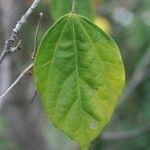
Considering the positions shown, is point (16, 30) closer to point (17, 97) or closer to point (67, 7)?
point (67, 7)

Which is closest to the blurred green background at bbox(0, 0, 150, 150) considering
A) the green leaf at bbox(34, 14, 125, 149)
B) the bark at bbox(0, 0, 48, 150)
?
the bark at bbox(0, 0, 48, 150)

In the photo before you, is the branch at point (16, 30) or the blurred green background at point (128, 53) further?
the blurred green background at point (128, 53)

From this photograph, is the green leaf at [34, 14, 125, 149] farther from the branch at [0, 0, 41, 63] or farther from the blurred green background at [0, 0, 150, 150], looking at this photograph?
the blurred green background at [0, 0, 150, 150]

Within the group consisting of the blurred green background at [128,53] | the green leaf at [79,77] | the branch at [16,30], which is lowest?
the blurred green background at [128,53]

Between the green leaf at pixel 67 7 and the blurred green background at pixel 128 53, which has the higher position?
the green leaf at pixel 67 7

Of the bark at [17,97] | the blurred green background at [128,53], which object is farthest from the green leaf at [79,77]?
the blurred green background at [128,53]

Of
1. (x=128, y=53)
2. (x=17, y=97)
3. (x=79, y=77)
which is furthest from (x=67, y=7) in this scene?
(x=128, y=53)

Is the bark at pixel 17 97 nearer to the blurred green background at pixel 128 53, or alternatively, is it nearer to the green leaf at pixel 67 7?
the blurred green background at pixel 128 53

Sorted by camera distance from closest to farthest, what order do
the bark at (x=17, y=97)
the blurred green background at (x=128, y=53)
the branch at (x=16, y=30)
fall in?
the branch at (x=16, y=30) → the bark at (x=17, y=97) → the blurred green background at (x=128, y=53)
